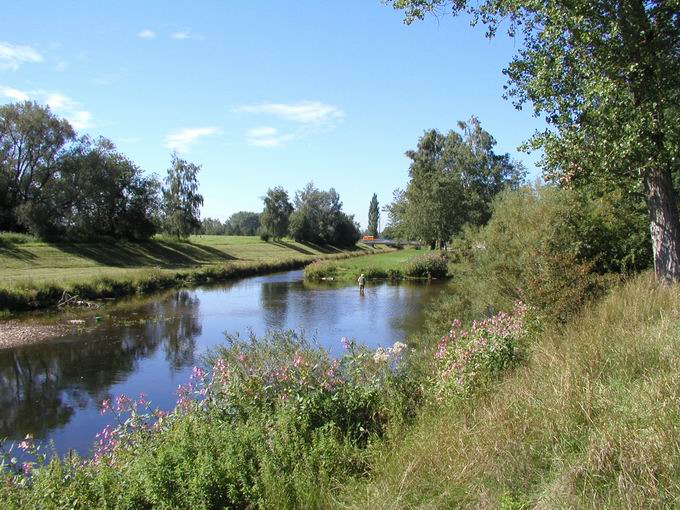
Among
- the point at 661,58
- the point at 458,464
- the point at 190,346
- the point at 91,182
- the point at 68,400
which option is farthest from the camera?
the point at 91,182

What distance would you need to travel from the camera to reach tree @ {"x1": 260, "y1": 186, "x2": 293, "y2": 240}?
81750mm

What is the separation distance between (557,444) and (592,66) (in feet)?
25.1

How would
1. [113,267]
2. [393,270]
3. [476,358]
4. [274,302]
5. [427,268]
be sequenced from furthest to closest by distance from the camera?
[393,270]
[427,268]
[113,267]
[274,302]
[476,358]

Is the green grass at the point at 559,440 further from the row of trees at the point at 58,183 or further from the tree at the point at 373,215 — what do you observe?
the tree at the point at 373,215

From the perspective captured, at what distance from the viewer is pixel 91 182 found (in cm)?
5084

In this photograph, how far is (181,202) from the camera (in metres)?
66.9

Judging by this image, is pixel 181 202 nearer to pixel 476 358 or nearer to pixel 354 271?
pixel 354 271

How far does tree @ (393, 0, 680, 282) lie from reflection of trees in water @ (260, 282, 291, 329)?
50.0ft

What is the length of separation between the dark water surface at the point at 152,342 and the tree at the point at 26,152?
24060 mm

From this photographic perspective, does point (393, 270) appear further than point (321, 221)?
No

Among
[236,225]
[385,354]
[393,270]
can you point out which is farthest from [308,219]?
[385,354]

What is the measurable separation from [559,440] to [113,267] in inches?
1770

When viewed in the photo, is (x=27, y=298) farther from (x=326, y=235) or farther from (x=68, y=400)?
(x=326, y=235)

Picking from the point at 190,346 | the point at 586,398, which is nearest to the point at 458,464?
the point at 586,398
